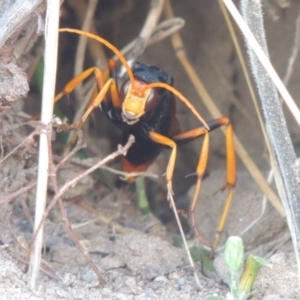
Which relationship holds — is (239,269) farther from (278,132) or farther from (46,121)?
(46,121)

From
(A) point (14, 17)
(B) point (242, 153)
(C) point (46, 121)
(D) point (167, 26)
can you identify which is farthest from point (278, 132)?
(D) point (167, 26)

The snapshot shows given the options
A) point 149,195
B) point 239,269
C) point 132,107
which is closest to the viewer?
point 239,269

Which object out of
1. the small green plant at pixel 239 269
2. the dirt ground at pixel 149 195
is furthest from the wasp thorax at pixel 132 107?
the small green plant at pixel 239 269

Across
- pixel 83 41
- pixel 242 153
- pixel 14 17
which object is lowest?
pixel 242 153

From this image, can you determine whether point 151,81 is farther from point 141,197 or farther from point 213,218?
→ point 213,218

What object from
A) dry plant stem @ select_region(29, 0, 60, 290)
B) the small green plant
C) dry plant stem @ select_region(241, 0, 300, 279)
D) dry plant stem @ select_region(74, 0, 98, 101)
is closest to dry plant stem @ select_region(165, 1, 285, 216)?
dry plant stem @ select_region(74, 0, 98, 101)

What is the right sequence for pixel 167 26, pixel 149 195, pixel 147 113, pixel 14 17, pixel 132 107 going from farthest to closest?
pixel 149 195, pixel 167 26, pixel 147 113, pixel 132 107, pixel 14 17

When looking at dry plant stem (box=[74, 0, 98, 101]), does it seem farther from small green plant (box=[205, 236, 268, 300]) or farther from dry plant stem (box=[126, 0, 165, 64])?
small green plant (box=[205, 236, 268, 300])
